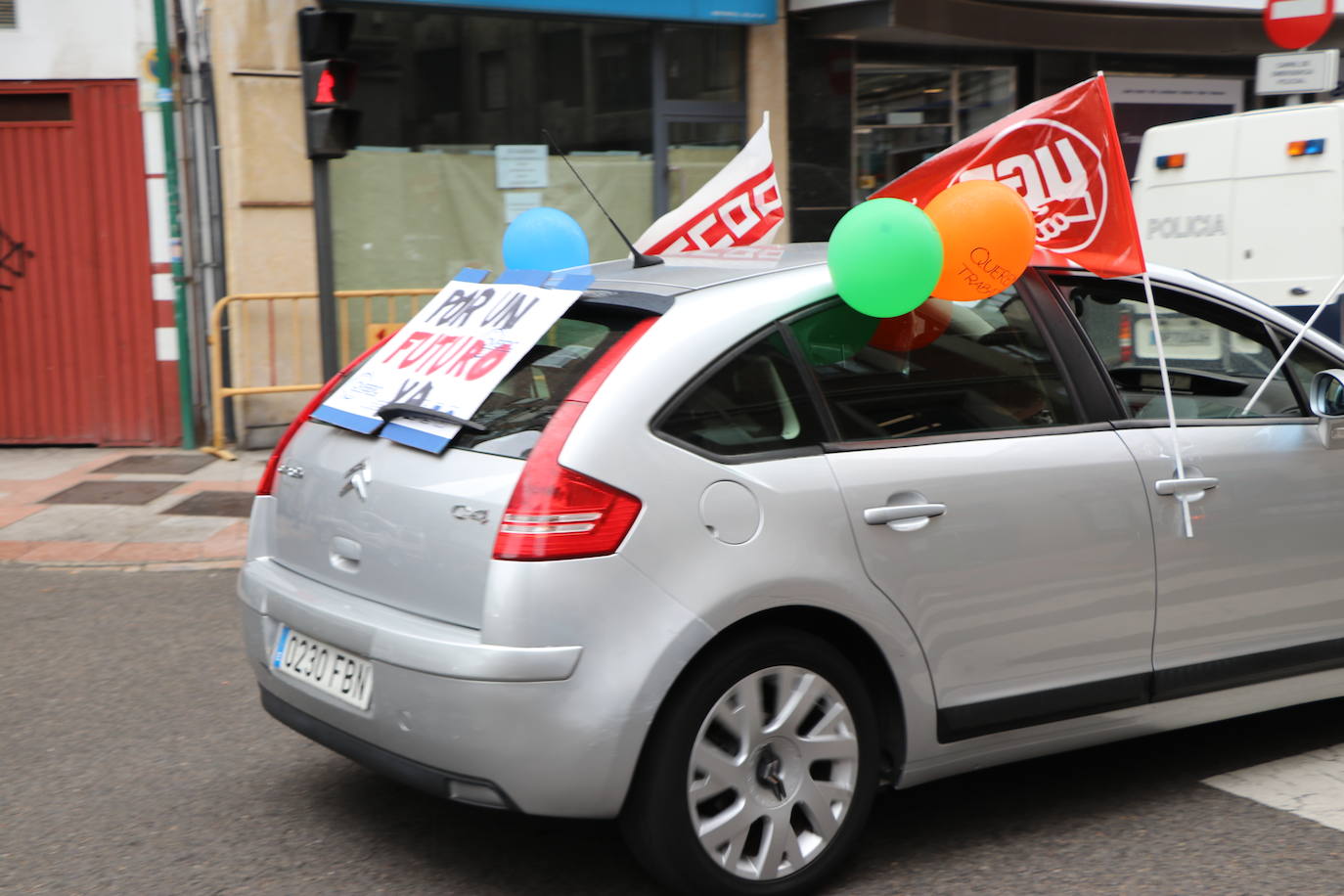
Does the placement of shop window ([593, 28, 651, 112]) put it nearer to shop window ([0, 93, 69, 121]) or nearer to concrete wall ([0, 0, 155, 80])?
concrete wall ([0, 0, 155, 80])

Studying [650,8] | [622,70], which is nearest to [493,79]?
[622,70]

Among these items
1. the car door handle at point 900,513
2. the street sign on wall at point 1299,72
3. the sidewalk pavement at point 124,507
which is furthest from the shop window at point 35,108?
the car door handle at point 900,513

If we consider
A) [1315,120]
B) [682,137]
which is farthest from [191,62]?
[1315,120]

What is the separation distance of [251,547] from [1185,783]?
2679mm

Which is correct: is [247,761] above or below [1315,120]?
below

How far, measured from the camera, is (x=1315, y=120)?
30.2 ft

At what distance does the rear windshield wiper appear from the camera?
138 inches

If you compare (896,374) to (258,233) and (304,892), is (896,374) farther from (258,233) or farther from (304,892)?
(258,233)

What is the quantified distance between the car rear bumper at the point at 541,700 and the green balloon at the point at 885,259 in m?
0.92

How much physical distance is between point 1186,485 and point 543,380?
1724 mm

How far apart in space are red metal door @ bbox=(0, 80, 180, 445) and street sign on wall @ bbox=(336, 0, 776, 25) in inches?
84.8

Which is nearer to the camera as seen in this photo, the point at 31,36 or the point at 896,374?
the point at 896,374

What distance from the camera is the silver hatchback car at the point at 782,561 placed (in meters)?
3.24

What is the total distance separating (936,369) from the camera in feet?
12.6
